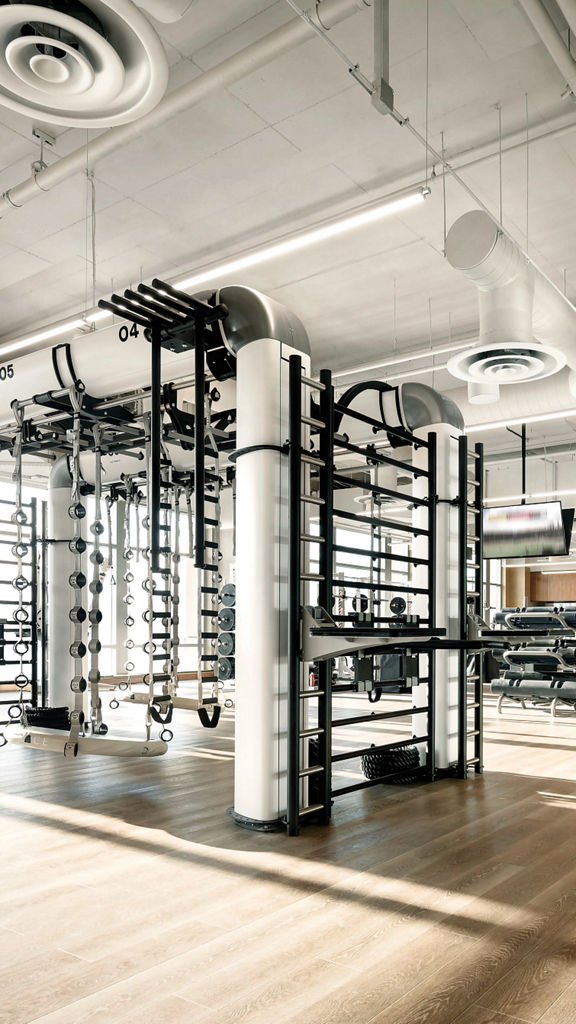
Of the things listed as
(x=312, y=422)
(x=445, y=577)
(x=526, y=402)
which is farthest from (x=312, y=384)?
(x=526, y=402)

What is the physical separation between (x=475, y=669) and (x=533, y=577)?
19633 mm

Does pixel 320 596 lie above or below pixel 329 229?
below

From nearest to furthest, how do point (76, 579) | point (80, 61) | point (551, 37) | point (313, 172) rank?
point (80, 61), point (551, 37), point (76, 579), point (313, 172)

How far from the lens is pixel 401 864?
3.89m

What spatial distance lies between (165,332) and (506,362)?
8.31 ft

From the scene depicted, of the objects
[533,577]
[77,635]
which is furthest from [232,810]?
[533,577]

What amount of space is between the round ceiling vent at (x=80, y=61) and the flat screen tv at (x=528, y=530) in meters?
9.82

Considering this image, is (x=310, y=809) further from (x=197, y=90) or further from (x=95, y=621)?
(x=197, y=90)

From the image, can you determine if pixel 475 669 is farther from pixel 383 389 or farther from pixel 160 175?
pixel 160 175

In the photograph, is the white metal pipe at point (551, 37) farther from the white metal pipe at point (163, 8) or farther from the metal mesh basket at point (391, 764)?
the metal mesh basket at point (391, 764)

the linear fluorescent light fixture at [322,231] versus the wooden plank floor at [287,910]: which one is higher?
the linear fluorescent light fixture at [322,231]

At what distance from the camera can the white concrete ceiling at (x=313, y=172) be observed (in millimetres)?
5086

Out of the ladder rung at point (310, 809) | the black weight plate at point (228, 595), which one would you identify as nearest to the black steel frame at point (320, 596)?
the ladder rung at point (310, 809)

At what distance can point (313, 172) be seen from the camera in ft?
21.0
